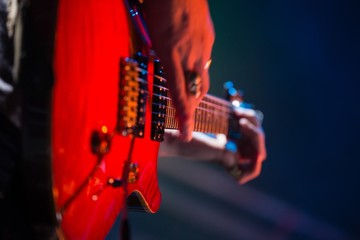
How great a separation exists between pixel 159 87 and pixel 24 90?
0.43 m

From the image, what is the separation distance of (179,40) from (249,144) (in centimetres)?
124

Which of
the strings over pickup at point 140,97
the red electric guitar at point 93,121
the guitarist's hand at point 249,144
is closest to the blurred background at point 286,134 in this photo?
the guitarist's hand at point 249,144

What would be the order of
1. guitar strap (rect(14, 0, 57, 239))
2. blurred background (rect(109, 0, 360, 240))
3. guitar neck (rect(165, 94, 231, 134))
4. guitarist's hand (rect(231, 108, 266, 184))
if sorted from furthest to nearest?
blurred background (rect(109, 0, 360, 240)) < guitarist's hand (rect(231, 108, 266, 184)) < guitar neck (rect(165, 94, 231, 134)) < guitar strap (rect(14, 0, 57, 239))

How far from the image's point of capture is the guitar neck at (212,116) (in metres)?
1.33

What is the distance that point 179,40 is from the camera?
0.75 metres

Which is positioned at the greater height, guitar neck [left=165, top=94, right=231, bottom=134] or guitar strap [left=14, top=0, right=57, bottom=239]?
guitar neck [left=165, top=94, right=231, bottom=134]

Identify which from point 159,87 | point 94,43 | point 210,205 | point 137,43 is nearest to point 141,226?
point 210,205

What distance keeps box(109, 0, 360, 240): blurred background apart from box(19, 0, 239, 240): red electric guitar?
1.29 meters

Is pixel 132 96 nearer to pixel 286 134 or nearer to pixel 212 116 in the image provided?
pixel 212 116

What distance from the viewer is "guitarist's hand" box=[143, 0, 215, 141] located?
2.44 ft

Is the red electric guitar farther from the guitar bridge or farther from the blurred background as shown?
the blurred background

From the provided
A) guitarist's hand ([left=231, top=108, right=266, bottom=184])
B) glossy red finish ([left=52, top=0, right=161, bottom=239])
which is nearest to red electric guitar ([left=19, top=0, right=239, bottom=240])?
glossy red finish ([left=52, top=0, right=161, bottom=239])

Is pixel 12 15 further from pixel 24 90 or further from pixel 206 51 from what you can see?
pixel 206 51

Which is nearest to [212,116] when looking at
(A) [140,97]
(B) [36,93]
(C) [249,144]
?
(C) [249,144]
